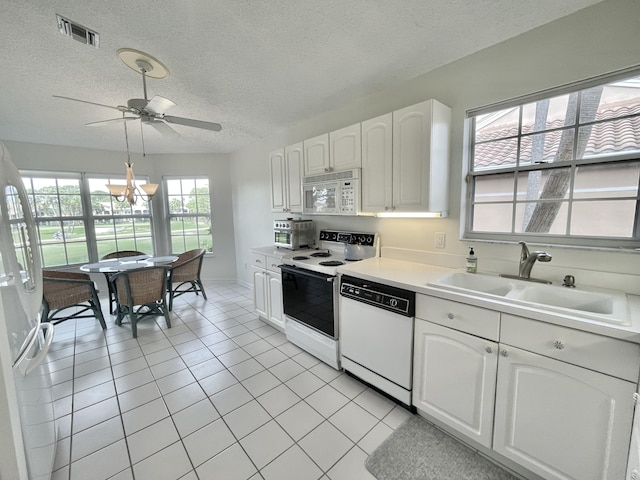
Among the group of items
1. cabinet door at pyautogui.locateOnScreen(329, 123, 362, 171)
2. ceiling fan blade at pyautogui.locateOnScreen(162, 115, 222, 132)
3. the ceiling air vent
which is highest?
the ceiling air vent

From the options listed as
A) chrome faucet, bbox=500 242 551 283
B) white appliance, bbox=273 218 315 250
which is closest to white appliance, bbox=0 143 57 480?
white appliance, bbox=273 218 315 250

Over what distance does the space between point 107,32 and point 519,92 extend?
8.57ft

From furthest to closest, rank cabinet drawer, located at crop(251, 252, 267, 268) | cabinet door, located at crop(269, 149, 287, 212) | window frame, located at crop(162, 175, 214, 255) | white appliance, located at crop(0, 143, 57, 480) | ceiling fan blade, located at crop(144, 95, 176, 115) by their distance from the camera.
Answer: window frame, located at crop(162, 175, 214, 255) → cabinet door, located at crop(269, 149, 287, 212) → cabinet drawer, located at crop(251, 252, 267, 268) → ceiling fan blade, located at crop(144, 95, 176, 115) → white appliance, located at crop(0, 143, 57, 480)

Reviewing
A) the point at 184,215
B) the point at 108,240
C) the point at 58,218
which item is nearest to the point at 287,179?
the point at 184,215

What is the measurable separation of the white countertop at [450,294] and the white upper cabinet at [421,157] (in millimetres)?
476

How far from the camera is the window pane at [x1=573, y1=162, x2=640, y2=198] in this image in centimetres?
146

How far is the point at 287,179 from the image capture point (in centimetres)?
314

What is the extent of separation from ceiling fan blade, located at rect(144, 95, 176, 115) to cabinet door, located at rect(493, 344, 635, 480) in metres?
2.56

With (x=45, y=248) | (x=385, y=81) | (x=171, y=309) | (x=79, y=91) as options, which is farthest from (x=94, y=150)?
(x=385, y=81)

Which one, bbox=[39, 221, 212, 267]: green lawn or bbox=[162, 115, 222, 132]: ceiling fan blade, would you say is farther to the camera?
bbox=[39, 221, 212, 267]: green lawn

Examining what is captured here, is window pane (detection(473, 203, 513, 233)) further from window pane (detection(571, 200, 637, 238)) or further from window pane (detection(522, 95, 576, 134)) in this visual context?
window pane (detection(522, 95, 576, 134))

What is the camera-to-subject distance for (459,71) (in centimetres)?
194

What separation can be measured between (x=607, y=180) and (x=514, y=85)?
2.67ft

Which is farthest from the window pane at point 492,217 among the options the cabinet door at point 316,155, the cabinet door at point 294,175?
the cabinet door at point 294,175
